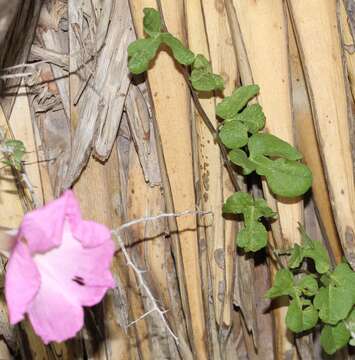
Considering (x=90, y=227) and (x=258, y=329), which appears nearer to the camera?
(x=90, y=227)

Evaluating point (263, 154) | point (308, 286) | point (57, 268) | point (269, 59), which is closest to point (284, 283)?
point (308, 286)

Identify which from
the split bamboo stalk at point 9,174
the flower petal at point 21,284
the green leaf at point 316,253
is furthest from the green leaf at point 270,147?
the flower petal at point 21,284

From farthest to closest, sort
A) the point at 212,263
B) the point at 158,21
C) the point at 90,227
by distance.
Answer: the point at 212,263 < the point at 158,21 < the point at 90,227

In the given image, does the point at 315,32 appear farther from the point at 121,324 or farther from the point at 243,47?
the point at 121,324

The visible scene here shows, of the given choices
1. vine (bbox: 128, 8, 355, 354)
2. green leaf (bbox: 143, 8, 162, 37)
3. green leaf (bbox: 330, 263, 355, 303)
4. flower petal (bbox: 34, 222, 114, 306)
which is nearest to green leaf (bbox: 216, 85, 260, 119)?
vine (bbox: 128, 8, 355, 354)

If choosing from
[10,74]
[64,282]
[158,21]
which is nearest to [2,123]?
[10,74]

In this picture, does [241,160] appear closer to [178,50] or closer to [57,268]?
[178,50]

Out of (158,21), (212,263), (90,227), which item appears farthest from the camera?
(212,263)
